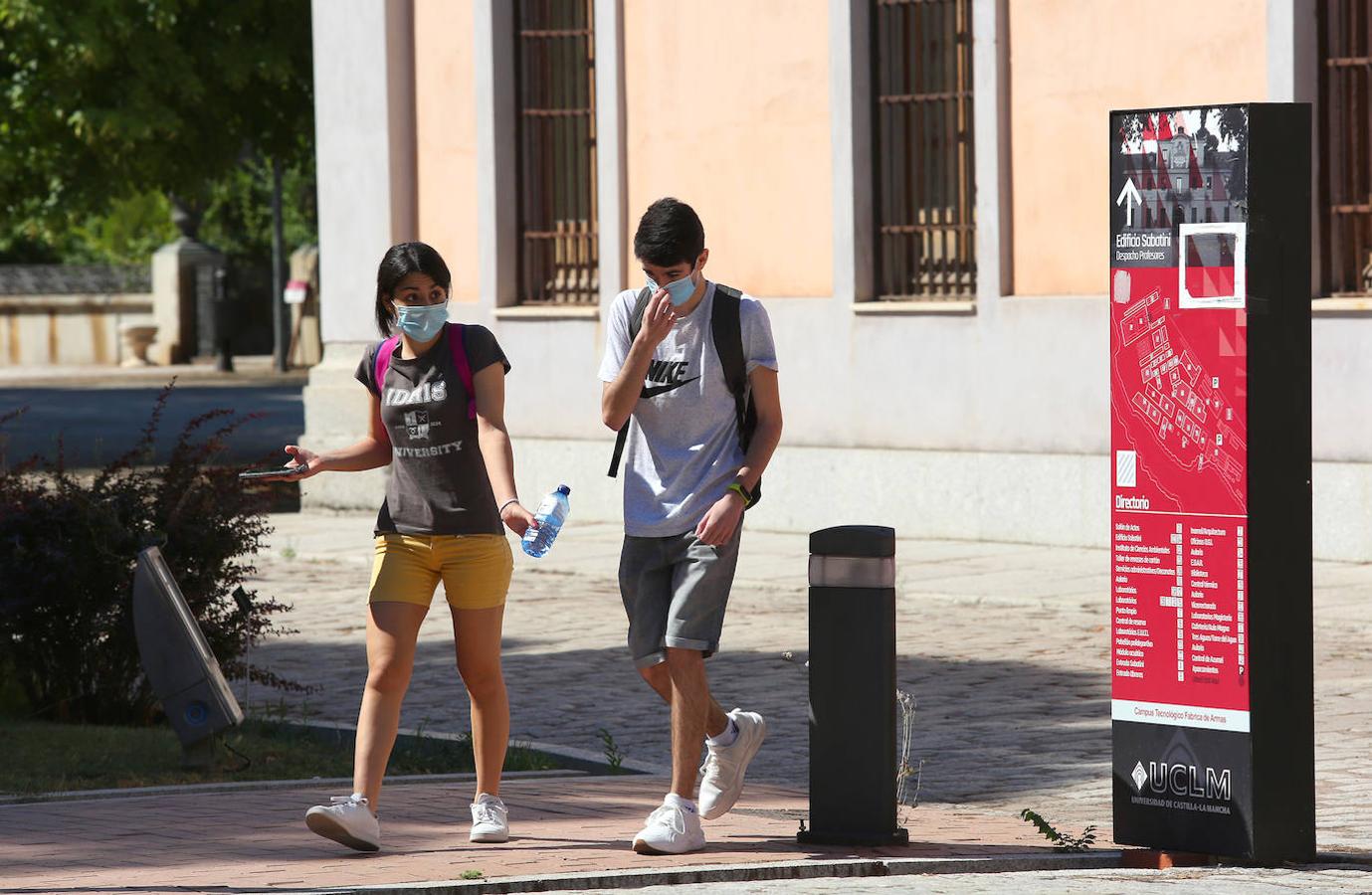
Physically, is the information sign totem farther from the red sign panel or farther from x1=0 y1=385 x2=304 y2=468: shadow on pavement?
x1=0 y1=385 x2=304 y2=468: shadow on pavement

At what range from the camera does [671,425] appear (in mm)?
6969

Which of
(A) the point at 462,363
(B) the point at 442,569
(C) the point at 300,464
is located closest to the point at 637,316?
(A) the point at 462,363

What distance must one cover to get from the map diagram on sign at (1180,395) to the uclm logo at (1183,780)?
72cm

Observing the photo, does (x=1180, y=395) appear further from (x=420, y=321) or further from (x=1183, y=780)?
(x=420, y=321)

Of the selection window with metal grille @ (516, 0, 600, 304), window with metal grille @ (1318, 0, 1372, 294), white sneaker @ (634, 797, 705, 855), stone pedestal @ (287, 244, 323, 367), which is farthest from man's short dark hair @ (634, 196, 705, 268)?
stone pedestal @ (287, 244, 323, 367)

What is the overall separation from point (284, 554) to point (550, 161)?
168 inches

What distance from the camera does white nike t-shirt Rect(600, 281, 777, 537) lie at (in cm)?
695

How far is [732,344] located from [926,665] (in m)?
4.99

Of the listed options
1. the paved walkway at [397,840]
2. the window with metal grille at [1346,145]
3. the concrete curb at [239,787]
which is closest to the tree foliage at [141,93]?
the window with metal grille at [1346,145]

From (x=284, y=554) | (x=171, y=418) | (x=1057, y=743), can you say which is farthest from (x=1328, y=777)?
Result: (x=171, y=418)

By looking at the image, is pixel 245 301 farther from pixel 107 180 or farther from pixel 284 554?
pixel 284 554

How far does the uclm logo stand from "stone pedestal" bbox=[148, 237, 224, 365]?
1751 inches

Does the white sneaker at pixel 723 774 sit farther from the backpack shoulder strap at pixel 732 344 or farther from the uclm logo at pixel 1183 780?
the uclm logo at pixel 1183 780

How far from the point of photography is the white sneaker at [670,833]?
684 centimetres
